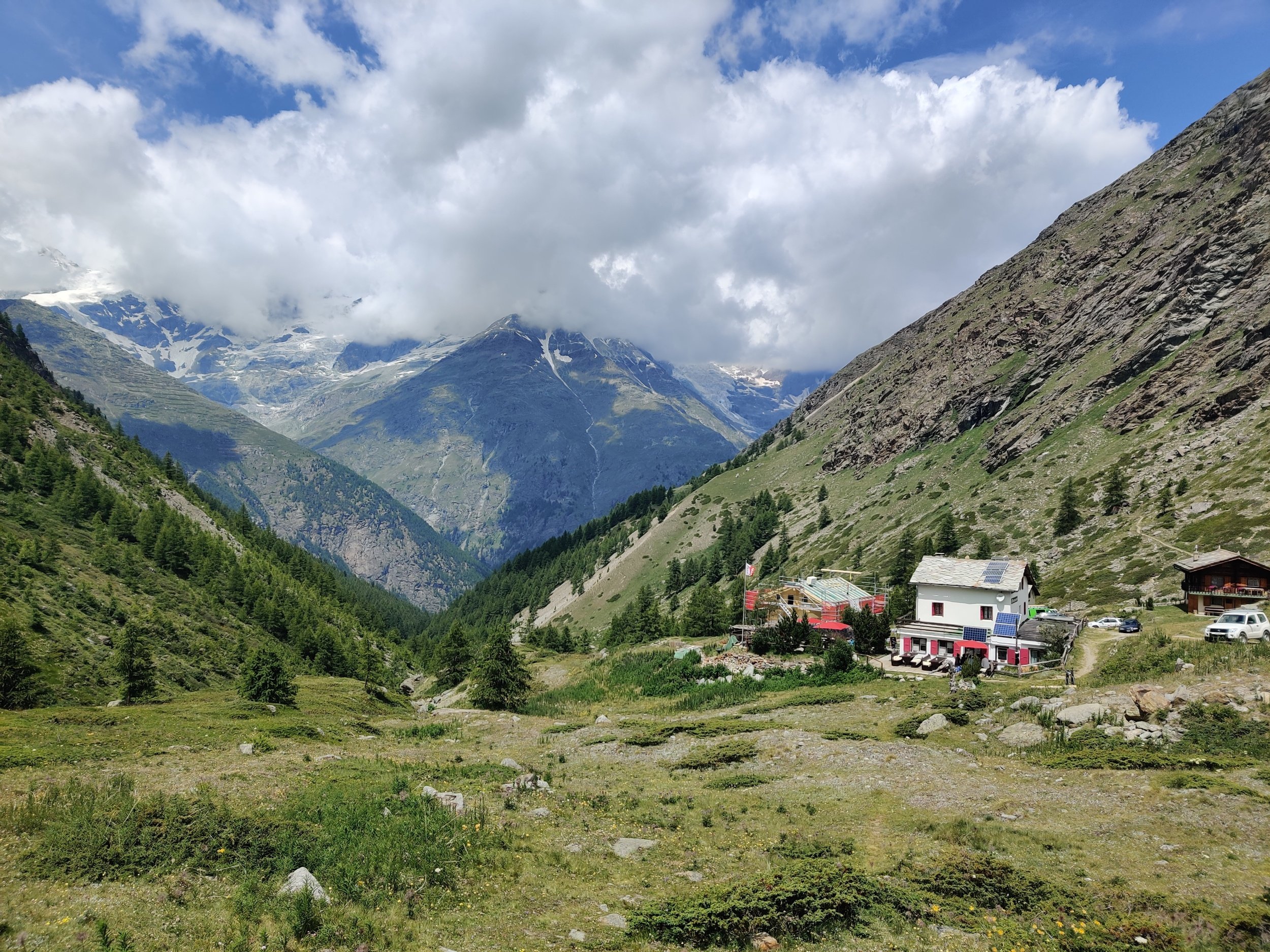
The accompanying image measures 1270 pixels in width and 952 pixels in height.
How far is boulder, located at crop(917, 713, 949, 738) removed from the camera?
110 ft

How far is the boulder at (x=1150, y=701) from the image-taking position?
28.8 meters

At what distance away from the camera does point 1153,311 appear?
144 meters

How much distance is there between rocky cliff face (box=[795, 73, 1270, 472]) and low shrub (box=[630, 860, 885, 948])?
404 ft

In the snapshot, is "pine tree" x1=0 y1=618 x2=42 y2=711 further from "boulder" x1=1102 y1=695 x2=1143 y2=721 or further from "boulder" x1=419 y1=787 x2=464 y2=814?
"boulder" x1=1102 y1=695 x2=1143 y2=721

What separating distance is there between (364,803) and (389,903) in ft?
23.3

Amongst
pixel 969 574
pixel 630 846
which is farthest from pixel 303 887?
pixel 969 574

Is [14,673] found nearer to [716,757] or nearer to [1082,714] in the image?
[716,757]

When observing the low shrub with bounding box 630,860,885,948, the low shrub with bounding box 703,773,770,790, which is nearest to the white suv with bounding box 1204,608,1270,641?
the low shrub with bounding box 703,773,770,790

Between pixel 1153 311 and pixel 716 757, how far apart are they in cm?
16789

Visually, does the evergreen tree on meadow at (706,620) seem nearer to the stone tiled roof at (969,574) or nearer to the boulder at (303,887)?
the stone tiled roof at (969,574)

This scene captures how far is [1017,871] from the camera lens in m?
16.6

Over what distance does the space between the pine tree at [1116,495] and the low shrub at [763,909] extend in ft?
346

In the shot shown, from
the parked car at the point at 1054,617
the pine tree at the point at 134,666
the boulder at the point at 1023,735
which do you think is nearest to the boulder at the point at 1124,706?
the boulder at the point at 1023,735

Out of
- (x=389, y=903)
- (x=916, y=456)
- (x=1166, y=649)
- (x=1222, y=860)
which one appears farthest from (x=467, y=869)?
(x=916, y=456)
